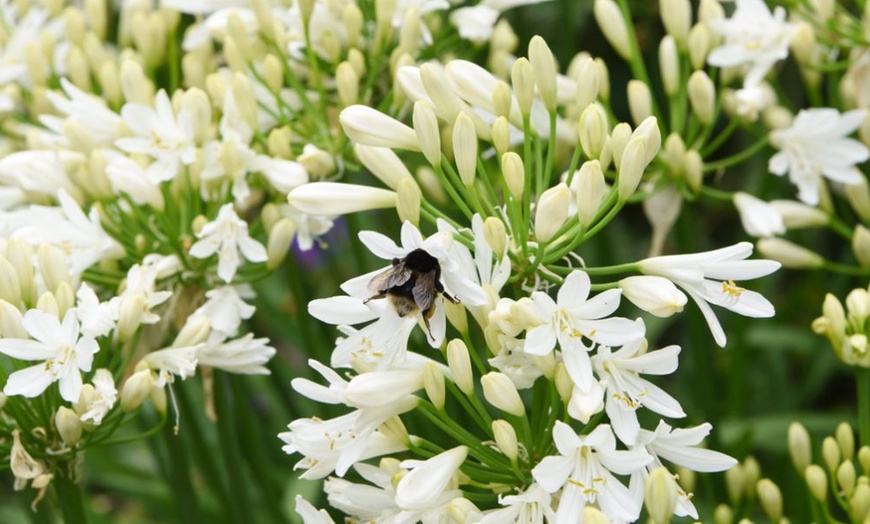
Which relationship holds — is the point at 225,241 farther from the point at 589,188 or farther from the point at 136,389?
the point at 589,188

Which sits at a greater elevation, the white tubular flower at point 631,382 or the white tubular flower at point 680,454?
the white tubular flower at point 631,382

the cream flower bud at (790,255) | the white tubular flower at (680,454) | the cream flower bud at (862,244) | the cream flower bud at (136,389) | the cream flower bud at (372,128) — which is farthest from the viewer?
the cream flower bud at (790,255)

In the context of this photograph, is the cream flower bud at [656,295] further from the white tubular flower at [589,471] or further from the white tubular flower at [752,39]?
the white tubular flower at [752,39]

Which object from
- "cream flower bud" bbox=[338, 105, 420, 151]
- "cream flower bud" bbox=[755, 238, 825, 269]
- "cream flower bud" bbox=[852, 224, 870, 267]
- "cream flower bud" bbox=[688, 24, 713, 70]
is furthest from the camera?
"cream flower bud" bbox=[755, 238, 825, 269]

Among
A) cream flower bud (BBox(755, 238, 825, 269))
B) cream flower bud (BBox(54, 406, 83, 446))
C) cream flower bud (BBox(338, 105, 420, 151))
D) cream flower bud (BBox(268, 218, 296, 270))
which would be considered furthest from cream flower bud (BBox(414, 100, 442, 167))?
cream flower bud (BBox(755, 238, 825, 269))

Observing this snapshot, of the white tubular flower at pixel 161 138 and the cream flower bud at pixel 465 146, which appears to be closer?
the cream flower bud at pixel 465 146

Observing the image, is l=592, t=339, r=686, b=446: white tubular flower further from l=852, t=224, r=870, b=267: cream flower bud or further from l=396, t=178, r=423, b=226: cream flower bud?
l=852, t=224, r=870, b=267: cream flower bud

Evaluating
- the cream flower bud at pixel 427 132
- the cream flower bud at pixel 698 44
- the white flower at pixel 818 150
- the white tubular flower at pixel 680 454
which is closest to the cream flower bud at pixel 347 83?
the cream flower bud at pixel 427 132
